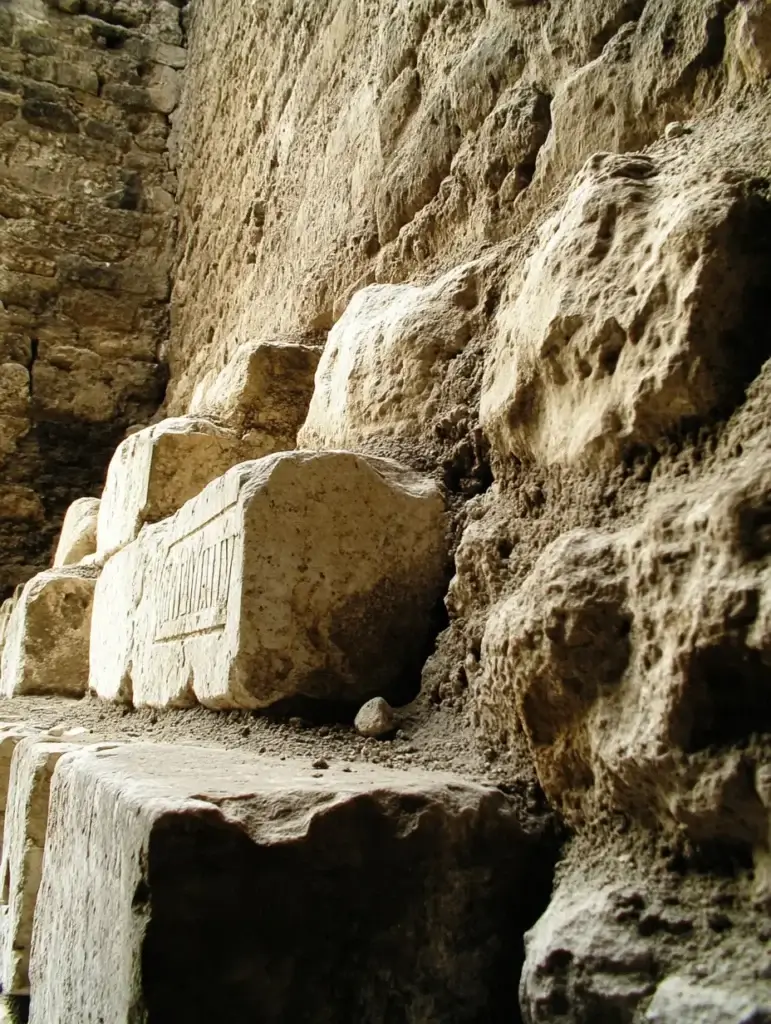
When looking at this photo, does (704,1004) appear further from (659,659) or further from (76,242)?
(76,242)

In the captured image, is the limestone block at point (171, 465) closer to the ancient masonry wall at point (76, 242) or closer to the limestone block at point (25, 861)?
the limestone block at point (25, 861)

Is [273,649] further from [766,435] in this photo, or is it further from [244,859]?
[766,435]

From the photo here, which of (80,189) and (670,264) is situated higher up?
(80,189)

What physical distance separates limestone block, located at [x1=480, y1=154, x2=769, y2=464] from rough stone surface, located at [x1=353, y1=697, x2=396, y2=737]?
395 mm

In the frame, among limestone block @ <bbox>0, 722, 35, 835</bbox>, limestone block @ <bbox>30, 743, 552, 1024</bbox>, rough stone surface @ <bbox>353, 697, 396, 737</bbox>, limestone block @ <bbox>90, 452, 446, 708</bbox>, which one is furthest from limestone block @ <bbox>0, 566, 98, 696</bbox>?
limestone block @ <bbox>30, 743, 552, 1024</bbox>

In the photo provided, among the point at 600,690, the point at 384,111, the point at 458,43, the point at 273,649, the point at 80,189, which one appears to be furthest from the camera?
the point at 80,189

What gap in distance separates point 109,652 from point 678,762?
179 centimetres

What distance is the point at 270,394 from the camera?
93.7 inches

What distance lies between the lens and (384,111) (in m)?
2.20

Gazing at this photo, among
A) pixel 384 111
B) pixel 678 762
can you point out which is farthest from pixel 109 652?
pixel 678 762

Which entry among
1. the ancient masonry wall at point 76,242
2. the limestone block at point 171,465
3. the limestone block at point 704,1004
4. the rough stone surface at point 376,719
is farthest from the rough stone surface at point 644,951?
the ancient masonry wall at point 76,242

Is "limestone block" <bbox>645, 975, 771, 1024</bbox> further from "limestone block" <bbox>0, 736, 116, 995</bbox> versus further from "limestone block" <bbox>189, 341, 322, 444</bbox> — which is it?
"limestone block" <bbox>189, 341, 322, 444</bbox>

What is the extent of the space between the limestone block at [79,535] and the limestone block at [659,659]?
2533 mm

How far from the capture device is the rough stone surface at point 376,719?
1.24 meters
